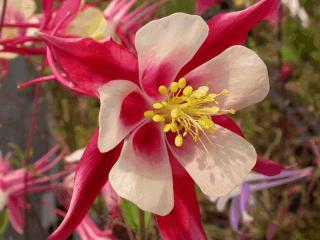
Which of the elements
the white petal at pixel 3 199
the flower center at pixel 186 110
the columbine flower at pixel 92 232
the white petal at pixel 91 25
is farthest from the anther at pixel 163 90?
the white petal at pixel 3 199

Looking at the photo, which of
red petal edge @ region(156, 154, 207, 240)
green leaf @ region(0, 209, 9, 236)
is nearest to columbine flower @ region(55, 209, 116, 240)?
green leaf @ region(0, 209, 9, 236)

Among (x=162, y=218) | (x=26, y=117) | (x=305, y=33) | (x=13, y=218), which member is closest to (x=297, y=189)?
(x=305, y=33)

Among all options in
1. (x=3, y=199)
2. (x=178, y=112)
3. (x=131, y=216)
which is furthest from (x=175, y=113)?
(x=3, y=199)

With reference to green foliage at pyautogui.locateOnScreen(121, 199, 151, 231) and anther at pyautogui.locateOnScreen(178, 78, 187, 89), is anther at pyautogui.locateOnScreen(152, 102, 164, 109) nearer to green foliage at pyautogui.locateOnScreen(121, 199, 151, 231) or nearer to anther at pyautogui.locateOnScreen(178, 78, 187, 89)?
anther at pyautogui.locateOnScreen(178, 78, 187, 89)

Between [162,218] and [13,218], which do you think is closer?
[162,218]

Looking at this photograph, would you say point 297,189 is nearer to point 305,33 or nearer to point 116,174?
point 305,33

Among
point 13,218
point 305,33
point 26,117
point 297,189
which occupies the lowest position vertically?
point 297,189
